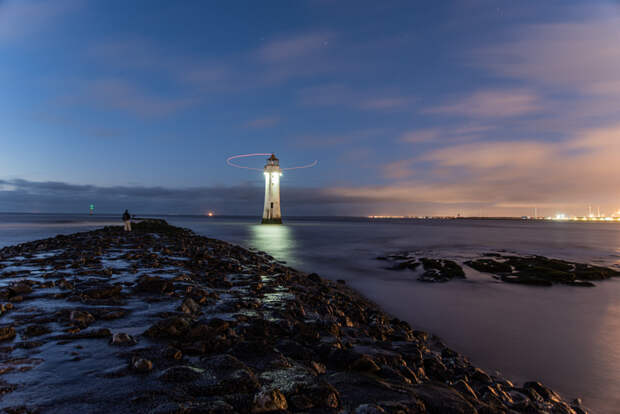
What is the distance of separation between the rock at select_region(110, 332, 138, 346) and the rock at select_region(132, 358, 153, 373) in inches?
29.0

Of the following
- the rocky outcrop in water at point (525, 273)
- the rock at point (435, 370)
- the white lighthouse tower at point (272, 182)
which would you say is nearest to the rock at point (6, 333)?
the rock at point (435, 370)

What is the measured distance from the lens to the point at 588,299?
9.61 meters

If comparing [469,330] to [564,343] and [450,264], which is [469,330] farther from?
[450,264]

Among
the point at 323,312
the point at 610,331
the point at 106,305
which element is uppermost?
the point at 106,305

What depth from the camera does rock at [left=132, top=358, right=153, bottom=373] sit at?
115 inches

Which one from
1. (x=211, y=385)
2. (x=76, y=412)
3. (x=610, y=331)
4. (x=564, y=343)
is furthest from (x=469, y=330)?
(x=76, y=412)

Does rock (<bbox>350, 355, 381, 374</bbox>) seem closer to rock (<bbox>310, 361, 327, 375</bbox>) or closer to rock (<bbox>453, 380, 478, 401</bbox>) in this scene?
rock (<bbox>310, 361, 327, 375</bbox>)

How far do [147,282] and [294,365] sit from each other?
4459 mm

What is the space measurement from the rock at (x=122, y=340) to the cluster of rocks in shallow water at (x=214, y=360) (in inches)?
0.7

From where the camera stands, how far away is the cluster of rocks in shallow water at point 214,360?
2.51 meters

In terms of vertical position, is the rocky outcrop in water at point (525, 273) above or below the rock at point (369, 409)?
below

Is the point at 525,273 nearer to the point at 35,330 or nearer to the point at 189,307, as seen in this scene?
the point at 189,307

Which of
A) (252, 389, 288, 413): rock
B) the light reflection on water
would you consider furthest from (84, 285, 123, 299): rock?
the light reflection on water

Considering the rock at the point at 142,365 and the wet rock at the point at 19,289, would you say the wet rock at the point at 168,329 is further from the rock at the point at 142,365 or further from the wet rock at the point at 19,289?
the wet rock at the point at 19,289
